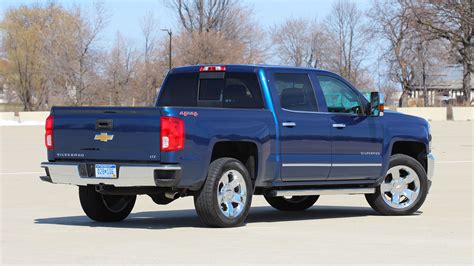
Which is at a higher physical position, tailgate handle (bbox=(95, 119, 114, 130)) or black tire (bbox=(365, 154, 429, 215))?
tailgate handle (bbox=(95, 119, 114, 130))

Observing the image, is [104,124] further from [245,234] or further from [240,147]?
[245,234]

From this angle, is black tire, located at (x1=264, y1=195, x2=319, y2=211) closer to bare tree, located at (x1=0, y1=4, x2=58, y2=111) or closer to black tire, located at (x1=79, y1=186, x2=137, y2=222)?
black tire, located at (x1=79, y1=186, x2=137, y2=222)

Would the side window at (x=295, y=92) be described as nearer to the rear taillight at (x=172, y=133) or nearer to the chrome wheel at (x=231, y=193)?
the chrome wheel at (x=231, y=193)

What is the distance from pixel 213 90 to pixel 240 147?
1138mm

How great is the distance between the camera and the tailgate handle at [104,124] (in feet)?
38.1

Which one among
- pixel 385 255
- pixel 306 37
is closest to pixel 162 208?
pixel 385 255

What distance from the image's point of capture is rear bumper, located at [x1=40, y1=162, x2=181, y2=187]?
11156 millimetres

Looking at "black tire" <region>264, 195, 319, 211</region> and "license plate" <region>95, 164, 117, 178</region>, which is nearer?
"license plate" <region>95, 164, 117, 178</region>

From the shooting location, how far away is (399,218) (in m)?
13.2

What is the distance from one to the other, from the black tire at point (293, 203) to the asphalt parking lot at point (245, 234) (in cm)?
21

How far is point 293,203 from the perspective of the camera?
47.6ft

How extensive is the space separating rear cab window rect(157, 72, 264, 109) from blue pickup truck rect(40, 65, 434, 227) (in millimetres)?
14

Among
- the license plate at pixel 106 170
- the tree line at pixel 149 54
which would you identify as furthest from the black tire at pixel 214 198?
the tree line at pixel 149 54

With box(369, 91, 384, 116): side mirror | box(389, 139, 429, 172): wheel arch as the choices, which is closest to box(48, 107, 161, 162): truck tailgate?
box(369, 91, 384, 116): side mirror
